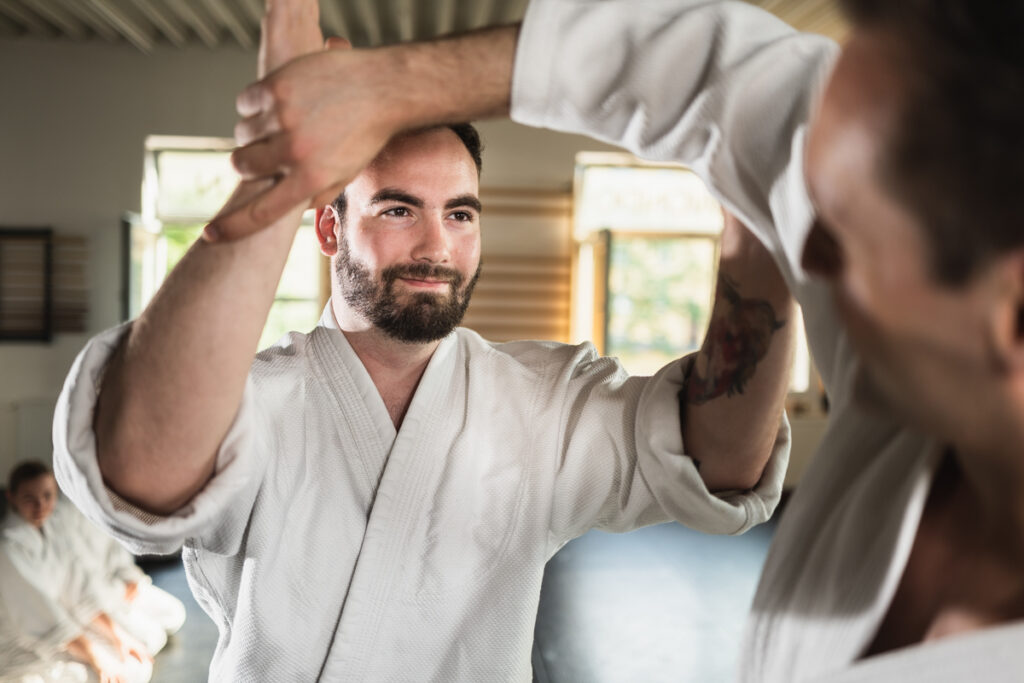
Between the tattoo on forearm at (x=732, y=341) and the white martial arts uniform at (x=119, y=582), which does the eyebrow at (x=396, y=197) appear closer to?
the tattoo on forearm at (x=732, y=341)

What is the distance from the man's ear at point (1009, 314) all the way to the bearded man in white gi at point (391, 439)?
535 mm

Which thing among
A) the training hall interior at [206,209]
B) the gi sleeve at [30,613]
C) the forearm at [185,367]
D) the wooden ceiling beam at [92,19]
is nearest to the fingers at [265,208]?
the forearm at [185,367]

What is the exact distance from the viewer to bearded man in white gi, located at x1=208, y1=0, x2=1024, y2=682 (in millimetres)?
514

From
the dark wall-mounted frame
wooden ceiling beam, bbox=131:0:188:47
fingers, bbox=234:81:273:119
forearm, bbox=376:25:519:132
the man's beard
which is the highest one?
wooden ceiling beam, bbox=131:0:188:47

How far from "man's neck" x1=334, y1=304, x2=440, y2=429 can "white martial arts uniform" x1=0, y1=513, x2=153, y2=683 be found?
2.62 meters

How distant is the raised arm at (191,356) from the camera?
0.87 m

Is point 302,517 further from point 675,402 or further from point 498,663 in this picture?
point 675,402

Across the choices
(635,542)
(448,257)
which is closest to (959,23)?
(448,257)

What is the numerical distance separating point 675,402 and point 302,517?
66 centimetres

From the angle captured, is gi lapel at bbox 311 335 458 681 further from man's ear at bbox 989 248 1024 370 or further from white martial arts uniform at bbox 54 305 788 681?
man's ear at bbox 989 248 1024 370

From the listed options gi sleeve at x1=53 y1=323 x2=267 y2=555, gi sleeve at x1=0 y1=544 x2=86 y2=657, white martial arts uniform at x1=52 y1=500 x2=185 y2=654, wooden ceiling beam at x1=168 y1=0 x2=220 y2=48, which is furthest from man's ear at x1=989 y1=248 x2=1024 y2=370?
wooden ceiling beam at x1=168 y1=0 x2=220 y2=48

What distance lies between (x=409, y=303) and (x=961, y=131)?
41.6 inches

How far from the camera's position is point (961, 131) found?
503 millimetres

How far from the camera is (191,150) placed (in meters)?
7.17
